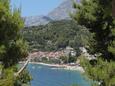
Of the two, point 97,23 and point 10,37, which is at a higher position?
point 97,23

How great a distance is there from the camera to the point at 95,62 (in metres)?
13.6

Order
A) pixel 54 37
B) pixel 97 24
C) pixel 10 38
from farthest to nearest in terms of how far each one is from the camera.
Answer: pixel 54 37, pixel 97 24, pixel 10 38

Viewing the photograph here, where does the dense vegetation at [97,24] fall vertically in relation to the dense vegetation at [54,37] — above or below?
below

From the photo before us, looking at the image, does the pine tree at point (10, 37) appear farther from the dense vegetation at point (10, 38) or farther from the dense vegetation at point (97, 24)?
the dense vegetation at point (97, 24)

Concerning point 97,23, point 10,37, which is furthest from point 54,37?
point 10,37

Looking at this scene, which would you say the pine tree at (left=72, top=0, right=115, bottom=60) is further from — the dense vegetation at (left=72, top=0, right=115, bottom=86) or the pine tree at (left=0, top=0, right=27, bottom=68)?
the pine tree at (left=0, top=0, right=27, bottom=68)

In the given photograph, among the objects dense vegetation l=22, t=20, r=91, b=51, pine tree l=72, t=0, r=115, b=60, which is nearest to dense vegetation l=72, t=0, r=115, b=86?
pine tree l=72, t=0, r=115, b=60

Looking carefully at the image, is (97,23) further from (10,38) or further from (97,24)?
(10,38)

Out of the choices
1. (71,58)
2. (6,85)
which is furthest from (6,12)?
(71,58)

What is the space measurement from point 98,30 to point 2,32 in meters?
5.60

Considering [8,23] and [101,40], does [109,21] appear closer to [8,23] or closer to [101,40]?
[101,40]

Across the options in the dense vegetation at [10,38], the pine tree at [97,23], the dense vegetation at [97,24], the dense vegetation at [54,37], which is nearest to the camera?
the dense vegetation at [10,38]

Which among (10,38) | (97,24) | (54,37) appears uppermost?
(54,37)

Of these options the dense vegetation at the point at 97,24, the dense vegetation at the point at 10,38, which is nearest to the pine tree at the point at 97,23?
the dense vegetation at the point at 97,24
